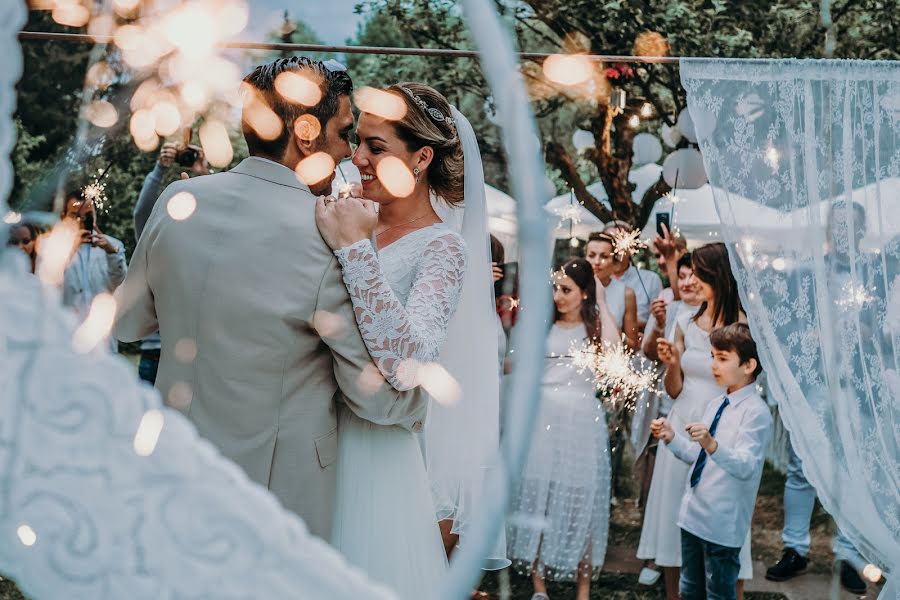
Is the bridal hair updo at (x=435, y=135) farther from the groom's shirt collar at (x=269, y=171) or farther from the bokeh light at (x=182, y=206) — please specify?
the bokeh light at (x=182, y=206)

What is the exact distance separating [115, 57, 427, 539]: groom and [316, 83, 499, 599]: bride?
70mm

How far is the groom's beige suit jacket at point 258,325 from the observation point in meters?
1.77

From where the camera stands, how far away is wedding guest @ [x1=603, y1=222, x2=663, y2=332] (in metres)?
5.48

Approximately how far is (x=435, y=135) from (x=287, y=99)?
761 millimetres

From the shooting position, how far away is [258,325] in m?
1.78

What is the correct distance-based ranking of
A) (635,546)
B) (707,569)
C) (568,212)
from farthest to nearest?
(568,212)
(635,546)
(707,569)

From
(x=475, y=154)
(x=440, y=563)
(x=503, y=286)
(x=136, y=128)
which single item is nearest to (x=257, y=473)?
(x=440, y=563)

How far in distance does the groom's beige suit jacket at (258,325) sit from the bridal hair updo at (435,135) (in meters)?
0.73

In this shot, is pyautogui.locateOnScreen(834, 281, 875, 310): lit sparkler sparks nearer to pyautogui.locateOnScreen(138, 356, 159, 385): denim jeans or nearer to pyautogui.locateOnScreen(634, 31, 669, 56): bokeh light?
pyautogui.locateOnScreen(138, 356, 159, 385): denim jeans

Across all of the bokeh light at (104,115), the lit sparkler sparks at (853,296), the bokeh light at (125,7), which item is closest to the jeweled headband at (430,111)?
the bokeh light at (125,7)

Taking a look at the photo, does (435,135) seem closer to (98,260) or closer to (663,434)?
(663,434)

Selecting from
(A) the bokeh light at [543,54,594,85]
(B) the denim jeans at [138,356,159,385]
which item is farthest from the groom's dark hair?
(A) the bokeh light at [543,54,594,85]

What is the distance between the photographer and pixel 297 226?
5.87 ft

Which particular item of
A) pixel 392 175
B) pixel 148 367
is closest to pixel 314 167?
pixel 392 175
